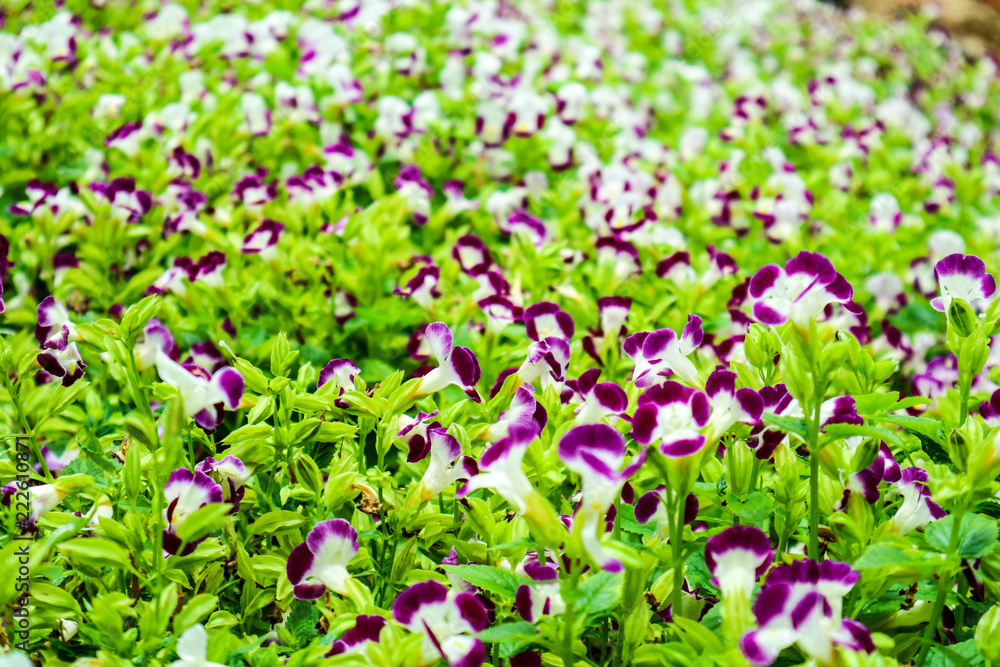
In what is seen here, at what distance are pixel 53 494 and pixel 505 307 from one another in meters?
1.04

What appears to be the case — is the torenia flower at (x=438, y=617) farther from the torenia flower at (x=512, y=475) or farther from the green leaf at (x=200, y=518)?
the green leaf at (x=200, y=518)

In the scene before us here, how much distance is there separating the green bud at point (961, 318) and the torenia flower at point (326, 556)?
3.44 feet

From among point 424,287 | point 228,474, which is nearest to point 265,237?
point 424,287

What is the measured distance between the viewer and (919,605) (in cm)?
135

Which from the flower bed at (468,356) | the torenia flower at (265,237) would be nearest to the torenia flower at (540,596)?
the flower bed at (468,356)

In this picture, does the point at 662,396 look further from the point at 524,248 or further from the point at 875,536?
the point at 524,248

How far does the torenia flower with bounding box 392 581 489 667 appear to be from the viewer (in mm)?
1173

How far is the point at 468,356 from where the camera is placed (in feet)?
4.84

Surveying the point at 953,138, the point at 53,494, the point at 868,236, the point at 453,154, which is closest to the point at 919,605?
the point at 53,494

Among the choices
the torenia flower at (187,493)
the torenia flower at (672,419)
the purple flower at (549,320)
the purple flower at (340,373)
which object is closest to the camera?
the torenia flower at (672,419)

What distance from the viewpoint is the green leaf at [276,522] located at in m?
1.46

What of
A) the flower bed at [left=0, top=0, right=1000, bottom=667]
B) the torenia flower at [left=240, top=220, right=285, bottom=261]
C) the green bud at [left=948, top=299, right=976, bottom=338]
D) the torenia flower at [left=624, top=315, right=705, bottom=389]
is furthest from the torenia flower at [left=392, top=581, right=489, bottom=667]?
the torenia flower at [left=240, top=220, right=285, bottom=261]

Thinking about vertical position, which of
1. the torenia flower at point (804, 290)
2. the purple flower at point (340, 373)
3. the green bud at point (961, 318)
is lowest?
the purple flower at point (340, 373)

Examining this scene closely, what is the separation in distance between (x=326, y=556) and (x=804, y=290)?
0.85 metres
